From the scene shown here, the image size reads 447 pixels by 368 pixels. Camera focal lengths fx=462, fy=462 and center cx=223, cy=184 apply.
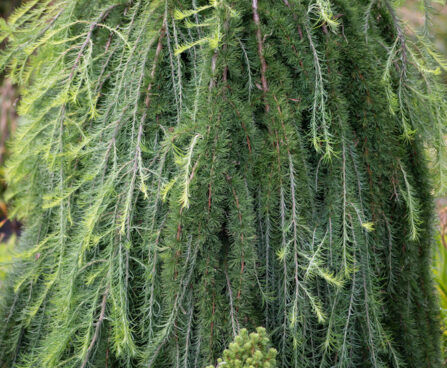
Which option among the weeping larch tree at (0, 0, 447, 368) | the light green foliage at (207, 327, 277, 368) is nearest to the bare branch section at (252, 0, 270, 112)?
the weeping larch tree at (0, 0, 447, 368)

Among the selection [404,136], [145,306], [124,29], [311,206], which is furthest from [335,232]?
[124,29]

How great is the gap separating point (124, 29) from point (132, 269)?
28.4 inches

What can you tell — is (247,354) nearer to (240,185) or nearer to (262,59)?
(240,185)

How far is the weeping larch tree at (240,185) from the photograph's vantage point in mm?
1180

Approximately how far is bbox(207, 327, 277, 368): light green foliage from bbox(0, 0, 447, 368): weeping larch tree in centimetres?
13

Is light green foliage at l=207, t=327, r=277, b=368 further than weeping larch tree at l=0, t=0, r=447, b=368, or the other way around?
weeping larch tree at l=0, t=0, r=447, b=368

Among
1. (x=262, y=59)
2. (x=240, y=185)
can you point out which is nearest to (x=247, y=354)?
(x=240, y=185)

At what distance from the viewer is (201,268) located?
1168 mm

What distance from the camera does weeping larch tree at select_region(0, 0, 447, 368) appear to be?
1.18m

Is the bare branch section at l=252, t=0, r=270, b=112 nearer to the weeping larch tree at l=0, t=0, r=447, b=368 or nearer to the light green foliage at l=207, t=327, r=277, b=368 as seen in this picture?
the weeping larch tree at l=0, t=0, r=447, b=368

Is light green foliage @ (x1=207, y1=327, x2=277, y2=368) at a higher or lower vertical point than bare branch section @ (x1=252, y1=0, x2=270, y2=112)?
lower

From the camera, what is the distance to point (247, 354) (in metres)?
1.04

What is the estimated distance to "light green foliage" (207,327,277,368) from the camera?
1.01 metres

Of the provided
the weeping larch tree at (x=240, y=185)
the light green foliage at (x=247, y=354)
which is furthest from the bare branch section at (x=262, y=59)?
the light green foliage at (x=247, y=354)
